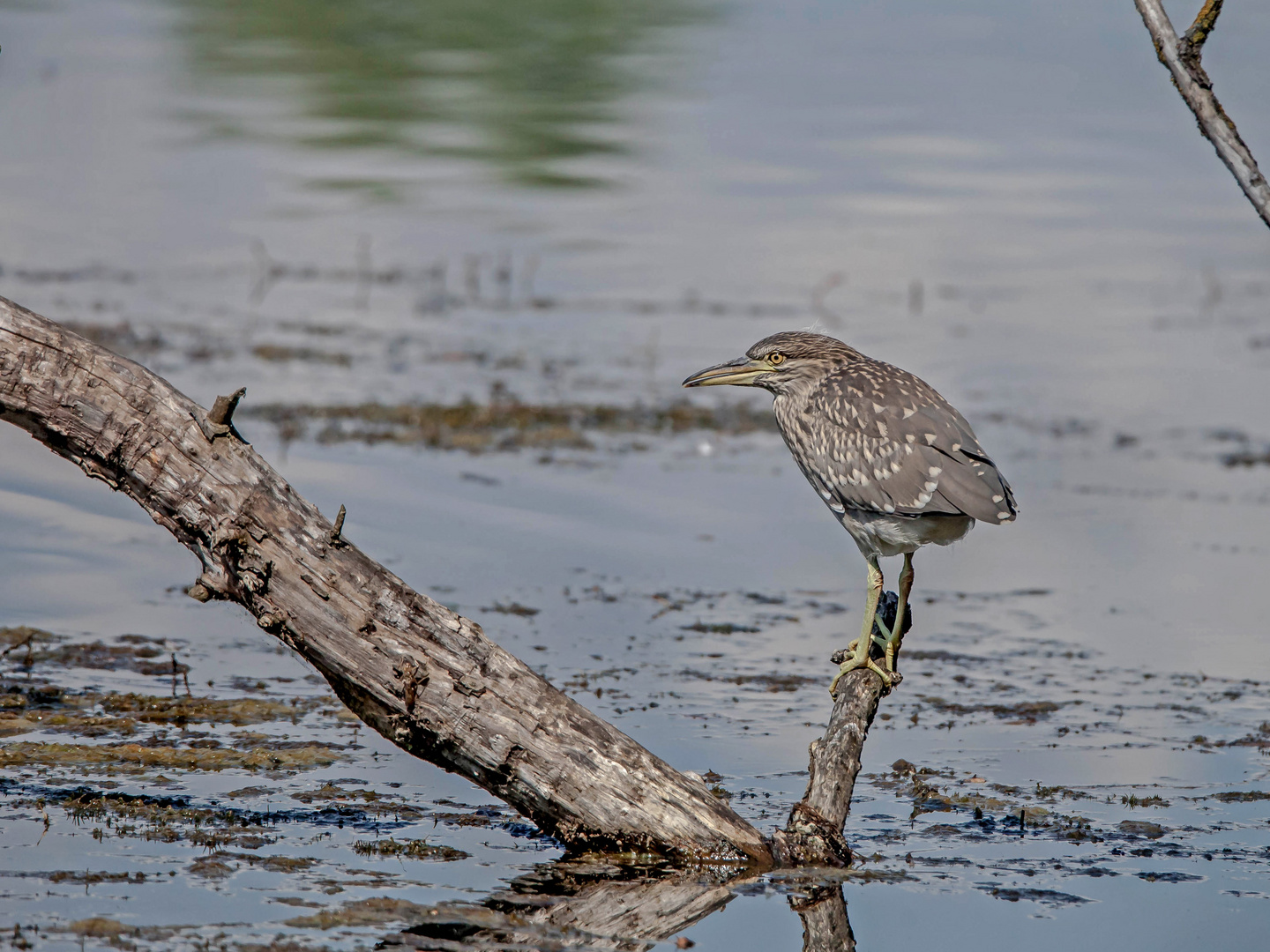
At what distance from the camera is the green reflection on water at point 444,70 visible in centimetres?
1944

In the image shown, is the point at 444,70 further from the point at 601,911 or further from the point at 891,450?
the point at 601,911

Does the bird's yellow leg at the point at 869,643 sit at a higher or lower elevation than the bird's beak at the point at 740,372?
lower

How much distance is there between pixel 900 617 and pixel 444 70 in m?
18.8

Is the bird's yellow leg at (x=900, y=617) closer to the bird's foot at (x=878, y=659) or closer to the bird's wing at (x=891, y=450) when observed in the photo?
the bird's foot at (x=878, y=659)

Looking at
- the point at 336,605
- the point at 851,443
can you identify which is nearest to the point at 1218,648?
the point at 851,443

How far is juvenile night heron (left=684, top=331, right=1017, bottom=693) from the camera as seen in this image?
5438 millimetres

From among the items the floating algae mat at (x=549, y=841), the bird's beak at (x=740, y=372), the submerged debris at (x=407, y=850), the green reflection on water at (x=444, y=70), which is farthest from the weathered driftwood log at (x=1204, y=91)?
the green reflection on water at (x=444, y=70)

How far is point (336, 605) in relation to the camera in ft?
15.4

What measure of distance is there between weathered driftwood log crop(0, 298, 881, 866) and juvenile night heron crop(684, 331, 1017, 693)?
3.45 ft

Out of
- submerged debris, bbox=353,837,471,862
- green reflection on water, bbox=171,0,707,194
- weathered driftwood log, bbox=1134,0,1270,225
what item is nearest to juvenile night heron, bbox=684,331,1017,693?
weathered driftwood log, bbox=1134,0,1270,225

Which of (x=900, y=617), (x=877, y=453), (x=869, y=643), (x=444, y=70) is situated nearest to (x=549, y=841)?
(x=869, y=643)

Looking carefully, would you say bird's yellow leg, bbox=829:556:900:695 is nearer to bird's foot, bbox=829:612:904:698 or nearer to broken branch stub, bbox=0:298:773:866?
bird's foot, bbox=829:612:904:698

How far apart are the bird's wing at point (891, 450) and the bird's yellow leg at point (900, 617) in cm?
31

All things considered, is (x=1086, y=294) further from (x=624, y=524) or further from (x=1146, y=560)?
(x=624, y=524)
